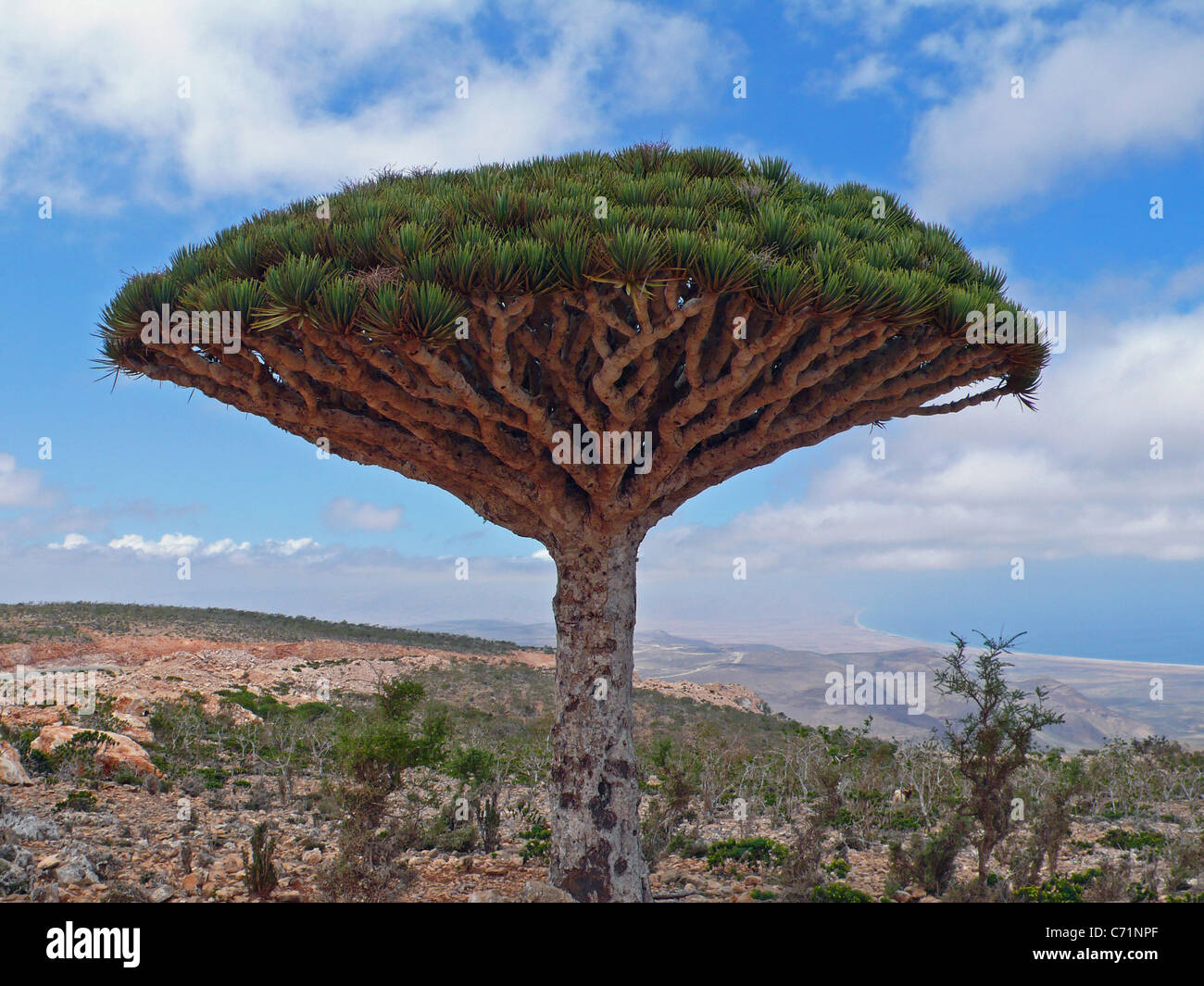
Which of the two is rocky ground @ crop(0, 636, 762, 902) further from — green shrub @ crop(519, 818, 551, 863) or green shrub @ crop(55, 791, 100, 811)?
green shrub @ crop(519, 818, 551, 863)

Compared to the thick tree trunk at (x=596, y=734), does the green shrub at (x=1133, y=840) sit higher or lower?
lower

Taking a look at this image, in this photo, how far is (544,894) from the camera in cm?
661

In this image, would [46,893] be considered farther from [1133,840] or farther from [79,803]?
[1133,840]

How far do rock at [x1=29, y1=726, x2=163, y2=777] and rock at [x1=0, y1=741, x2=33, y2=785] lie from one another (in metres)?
0.53

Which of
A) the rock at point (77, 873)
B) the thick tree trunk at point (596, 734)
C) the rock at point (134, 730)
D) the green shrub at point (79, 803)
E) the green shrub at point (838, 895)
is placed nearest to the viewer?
the thick tree trunk at point (596, 734)

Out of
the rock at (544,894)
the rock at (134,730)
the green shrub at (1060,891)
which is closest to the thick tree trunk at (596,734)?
the rock at (544,894)

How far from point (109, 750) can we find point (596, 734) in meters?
8.17

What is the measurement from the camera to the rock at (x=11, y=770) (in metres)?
9.63

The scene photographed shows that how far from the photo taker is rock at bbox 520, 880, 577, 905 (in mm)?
Answer: 6559

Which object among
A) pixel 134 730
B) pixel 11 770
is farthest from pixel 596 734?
pixel 134 730

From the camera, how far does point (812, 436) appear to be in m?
7.63

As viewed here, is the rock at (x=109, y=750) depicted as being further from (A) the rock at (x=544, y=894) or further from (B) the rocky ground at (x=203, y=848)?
(A) the rock at (x=544, y=894)

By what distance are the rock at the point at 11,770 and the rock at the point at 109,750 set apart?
53cm

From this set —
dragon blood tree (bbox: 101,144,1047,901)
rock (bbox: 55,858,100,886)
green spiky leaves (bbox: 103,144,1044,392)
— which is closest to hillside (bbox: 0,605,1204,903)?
rock (bbox: 55,858,100,886)
